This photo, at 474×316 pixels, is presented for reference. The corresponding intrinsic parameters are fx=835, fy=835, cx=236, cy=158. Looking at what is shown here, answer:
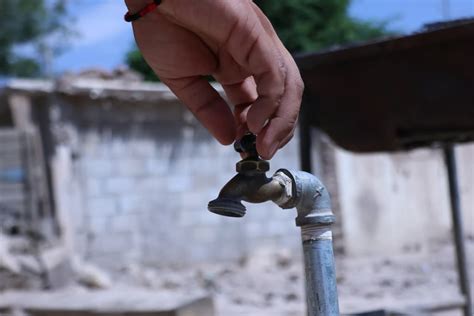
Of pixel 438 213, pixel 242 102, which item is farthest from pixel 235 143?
pixel 438 213

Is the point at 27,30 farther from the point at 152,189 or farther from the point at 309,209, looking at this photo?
the point at 309,209

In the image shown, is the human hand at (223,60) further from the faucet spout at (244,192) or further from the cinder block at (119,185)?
the cinder block at (119,185)

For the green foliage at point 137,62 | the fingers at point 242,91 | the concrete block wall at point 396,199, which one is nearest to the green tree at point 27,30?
the green foliage at point 137,62

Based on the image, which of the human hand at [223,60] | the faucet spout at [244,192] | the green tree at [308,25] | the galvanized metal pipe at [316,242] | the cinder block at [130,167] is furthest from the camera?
the green tree at [308,25]

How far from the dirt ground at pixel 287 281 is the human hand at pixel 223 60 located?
208 inches

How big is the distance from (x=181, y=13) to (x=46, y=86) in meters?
8.12

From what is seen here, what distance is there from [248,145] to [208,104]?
118 mm

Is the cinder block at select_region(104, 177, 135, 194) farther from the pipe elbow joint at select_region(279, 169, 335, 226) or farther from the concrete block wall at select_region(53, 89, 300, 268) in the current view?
the pipe elbow joint at select_region(279, 169, 335, 226)

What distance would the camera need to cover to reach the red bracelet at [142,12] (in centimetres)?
134

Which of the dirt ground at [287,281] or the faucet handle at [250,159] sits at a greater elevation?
the faucet handle at [250,159]

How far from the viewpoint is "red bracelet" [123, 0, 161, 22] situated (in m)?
1.34

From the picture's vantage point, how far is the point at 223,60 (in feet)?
4.87

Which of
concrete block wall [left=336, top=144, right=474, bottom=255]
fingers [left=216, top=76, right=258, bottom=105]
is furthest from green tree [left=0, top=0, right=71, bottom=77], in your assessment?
fingers [left=216, top=76, right=258, bottom=105]

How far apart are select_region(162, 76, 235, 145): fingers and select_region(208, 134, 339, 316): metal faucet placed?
4 cm
